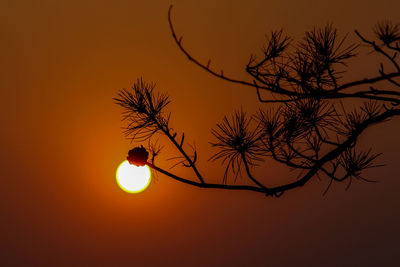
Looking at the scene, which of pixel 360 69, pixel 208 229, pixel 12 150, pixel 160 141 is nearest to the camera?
pixel 360 69

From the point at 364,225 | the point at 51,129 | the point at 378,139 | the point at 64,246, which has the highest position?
the point at 378,139

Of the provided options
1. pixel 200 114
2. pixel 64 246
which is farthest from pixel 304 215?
pixel 64 246

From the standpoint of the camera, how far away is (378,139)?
5.51 ft

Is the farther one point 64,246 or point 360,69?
point 64,246

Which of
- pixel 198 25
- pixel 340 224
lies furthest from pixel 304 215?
pixel 198 25

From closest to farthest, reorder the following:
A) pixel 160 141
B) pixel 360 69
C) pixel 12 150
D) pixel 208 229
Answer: pixel 360 69
pixel 160 141
pixel 12 150
pixel 208 229

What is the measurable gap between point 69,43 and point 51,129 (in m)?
0.37

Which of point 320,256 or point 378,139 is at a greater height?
point 378,139

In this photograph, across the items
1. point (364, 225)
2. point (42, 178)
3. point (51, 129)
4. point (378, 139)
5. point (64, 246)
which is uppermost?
point (378, 139)

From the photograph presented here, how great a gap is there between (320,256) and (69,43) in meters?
1.43

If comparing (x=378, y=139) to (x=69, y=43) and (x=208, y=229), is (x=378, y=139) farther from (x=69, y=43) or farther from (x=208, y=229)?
(x=69, y=43)

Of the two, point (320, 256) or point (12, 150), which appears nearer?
point (12, 150)

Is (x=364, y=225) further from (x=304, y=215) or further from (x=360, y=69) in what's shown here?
(x=360, y=69)

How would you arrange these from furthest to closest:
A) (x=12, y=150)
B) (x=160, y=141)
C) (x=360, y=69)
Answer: (x=12, y=150)
(x=160, y=141)
(x=360, y=69)
